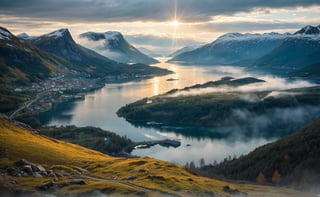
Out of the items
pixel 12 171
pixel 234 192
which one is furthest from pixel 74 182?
pixel 234 192

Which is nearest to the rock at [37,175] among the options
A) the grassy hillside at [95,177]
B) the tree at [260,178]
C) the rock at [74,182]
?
the grassy hillside at [95,177]

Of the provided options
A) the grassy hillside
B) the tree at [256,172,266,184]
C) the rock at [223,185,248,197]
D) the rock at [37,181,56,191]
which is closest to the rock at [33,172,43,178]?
the grassy hillside

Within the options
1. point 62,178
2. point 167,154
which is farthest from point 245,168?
point 62,178

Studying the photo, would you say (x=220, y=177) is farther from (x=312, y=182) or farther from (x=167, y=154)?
(x=167, y=154)

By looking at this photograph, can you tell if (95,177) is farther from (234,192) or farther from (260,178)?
(260,178)

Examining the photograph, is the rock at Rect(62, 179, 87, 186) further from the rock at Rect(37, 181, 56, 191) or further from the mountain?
the mountain


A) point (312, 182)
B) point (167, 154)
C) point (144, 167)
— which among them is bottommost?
point (167, 154)
